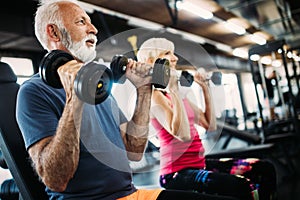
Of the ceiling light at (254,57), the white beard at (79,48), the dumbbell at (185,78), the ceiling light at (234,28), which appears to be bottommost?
the dumbbell at (185,78)

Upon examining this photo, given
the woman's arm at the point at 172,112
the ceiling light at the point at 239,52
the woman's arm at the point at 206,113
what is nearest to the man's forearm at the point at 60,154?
the woman's arm at the point at 172,112

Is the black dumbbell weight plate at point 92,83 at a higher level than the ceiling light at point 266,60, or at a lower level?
lower

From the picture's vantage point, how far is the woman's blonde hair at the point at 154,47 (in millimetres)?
1541

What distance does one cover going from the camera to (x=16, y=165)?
109 centimetres

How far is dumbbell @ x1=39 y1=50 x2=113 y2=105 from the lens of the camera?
0.69m

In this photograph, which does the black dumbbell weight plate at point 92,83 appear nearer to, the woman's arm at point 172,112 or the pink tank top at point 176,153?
the woman's arm at point 172,112

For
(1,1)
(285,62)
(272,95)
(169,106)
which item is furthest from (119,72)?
(272,95)

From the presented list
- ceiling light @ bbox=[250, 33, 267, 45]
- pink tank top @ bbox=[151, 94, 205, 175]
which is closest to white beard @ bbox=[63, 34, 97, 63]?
pink tank top @ bbox=[151, 94, 205, 175]

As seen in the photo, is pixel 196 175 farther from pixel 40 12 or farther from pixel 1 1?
pixel 1 1

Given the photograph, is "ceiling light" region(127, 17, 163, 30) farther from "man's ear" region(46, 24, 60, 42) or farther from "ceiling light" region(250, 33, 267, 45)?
"man's ear" region(46, 24, 60, 42)

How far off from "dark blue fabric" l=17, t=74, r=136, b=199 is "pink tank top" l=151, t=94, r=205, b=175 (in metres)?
0.50

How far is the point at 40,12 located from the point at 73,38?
19 centimetres

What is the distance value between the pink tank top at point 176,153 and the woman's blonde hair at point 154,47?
0.34 m

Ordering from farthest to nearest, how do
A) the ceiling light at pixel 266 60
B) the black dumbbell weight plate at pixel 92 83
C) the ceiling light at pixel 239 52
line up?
the ceiling light at pixel 239 52, the ceiling light at pixel 266 60, the black dumbbell weight plate at pixel 92 83
